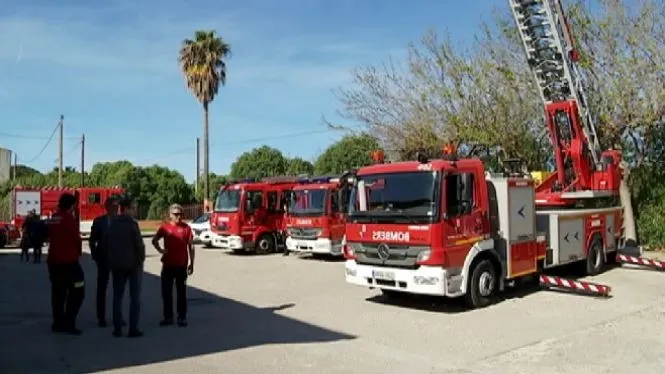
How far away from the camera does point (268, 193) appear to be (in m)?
22.8

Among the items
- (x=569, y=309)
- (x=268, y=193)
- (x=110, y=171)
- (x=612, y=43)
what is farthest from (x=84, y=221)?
(x=110, y=171)

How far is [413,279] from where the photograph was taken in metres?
10.7

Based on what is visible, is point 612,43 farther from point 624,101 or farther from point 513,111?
point 513,111

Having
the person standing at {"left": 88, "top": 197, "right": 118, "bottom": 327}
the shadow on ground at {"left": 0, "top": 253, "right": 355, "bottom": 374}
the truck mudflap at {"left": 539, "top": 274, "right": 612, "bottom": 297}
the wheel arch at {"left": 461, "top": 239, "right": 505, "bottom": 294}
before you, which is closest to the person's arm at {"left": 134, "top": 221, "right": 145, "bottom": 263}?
the person standing at {"left": 88, "top": 197, "right": 118, "bottom": 327}

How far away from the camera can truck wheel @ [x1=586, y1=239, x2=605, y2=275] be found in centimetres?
1491

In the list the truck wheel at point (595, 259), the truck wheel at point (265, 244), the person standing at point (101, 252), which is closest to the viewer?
the person standing at point (101, 252)

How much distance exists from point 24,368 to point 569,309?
8.34 meters

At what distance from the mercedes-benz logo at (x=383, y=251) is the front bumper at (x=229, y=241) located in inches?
454

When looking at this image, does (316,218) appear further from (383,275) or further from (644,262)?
(644,262)

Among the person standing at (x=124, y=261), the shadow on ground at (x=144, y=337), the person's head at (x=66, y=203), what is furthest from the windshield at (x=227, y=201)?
the person standing at (x=124, y=261)

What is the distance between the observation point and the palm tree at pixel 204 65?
38438 millimetres

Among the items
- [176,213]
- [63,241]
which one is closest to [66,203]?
[63,241]

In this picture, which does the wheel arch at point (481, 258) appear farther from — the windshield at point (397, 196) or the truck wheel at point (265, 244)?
the truck wheel at point (265, 244)

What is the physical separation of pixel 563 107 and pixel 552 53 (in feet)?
4.66
